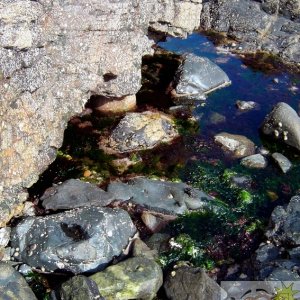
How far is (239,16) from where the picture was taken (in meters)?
21.5

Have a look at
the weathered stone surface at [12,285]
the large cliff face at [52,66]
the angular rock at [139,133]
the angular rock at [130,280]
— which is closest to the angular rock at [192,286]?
the angular rock at [130,280]

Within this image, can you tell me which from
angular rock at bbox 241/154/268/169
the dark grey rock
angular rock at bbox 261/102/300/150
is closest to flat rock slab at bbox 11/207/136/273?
the dark grey rock

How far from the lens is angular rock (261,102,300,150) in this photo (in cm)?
1426

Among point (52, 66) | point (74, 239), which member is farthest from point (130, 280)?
point (52, 66)

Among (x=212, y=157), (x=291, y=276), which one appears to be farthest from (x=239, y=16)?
(x=291, y=276)

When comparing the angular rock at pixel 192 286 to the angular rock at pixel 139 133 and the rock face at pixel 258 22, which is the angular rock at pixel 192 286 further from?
the rock face at pixel 258 22

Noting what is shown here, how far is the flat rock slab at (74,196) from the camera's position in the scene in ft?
36.5

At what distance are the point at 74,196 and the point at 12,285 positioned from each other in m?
2.93

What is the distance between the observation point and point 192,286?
29.5 feet

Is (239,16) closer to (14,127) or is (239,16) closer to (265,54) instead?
(265,54)

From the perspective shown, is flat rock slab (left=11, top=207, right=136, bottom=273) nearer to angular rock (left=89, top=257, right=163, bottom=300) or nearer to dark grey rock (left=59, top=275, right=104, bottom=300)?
angular rock (left=89, top=257, right=163, bottom=300)

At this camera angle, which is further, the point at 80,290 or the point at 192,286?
the point at 192,286

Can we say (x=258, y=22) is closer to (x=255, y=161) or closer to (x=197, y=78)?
(x=197, y=78)

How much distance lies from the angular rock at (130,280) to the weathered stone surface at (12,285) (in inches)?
49.7
